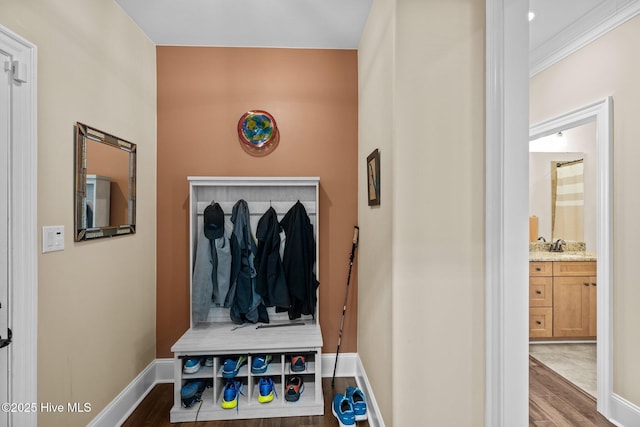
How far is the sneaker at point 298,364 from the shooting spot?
7.79ft

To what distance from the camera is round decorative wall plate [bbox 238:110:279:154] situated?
2.78 meters

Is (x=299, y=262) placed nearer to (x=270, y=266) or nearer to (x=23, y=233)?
(x=270, y=266)

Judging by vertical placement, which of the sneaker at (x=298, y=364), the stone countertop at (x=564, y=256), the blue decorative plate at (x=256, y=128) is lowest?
the sneaker at (x=298, y=364)

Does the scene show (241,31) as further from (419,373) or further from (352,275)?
(419,373)

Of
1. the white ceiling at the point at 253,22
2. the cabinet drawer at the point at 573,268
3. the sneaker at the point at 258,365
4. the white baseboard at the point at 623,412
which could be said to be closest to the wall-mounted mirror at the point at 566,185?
the cabinet drawer at the point at 573,268

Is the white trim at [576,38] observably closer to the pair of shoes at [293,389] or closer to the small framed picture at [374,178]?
the small framed picture at [374,178]

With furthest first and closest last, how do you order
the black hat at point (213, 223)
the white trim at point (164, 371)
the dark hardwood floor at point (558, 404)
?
the white trim at point (164, 371) < the black hat at point (213, 223) < the dark hardwood floor at point (558, 404)

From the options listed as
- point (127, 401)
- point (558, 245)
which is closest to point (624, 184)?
point (558, 245)

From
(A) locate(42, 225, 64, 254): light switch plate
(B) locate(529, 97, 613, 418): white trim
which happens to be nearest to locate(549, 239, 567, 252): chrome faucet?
(B) locate(529, 97, 613, 418): white trim

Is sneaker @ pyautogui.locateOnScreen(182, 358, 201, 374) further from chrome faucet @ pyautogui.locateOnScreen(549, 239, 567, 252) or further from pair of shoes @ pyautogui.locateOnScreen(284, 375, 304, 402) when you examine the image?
chrome faucet @ pyautogui.locateOnScreen(549, 239, 567, 252)

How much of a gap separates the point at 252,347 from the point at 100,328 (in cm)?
93

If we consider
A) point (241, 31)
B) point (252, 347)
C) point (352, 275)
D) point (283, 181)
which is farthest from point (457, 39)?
point (252, 347)

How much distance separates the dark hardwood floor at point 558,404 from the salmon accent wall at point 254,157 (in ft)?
4.54

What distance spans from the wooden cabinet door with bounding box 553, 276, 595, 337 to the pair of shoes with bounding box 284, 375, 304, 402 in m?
2.92
